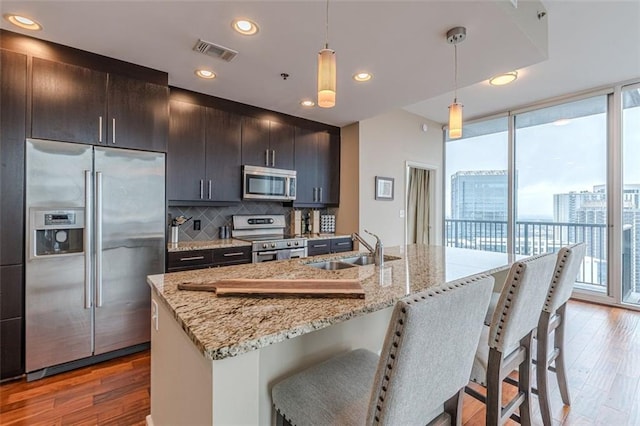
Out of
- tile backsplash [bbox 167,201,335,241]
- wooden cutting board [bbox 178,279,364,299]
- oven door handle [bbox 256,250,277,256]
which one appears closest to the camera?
wooden cutting board [bbox 178,279,364,299]

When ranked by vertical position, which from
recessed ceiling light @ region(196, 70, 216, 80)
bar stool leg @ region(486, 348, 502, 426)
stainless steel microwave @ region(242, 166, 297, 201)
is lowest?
bar stool leg @ region(486, 348, 502, 426)

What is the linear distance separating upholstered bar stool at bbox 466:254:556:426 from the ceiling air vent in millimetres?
2341

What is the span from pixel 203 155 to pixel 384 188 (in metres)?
2.54

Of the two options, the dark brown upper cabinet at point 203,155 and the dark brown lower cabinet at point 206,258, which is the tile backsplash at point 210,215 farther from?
the dark brown lower cabinet at point 206,258

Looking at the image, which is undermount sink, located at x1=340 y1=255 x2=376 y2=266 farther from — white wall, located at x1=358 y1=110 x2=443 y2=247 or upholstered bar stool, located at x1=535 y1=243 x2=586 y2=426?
white wall, located at x1=358 y1=110 x2=443 y2=247

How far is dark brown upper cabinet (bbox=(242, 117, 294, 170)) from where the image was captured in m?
3.58

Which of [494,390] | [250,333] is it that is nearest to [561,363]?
[494,390]

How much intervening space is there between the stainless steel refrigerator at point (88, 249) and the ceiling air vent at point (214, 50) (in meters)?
0.98

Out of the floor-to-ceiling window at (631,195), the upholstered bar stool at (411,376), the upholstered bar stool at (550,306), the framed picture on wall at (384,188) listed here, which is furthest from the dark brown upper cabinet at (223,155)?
the floor-to-ceiling window at (631,195)

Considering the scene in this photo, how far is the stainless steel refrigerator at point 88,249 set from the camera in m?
2.15

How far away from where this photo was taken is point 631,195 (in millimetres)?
3666

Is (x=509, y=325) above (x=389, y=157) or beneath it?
beneath

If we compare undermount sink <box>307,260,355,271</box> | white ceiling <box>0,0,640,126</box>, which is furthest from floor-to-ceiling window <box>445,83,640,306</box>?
undermount sink <box>307,260,355,271</box>

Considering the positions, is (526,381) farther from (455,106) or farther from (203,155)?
(203,155)
